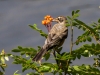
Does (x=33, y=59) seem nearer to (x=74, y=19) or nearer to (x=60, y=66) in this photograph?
(x=60, y=66)

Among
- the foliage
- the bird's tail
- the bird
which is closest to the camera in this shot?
the foliage

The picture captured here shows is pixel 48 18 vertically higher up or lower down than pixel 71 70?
higher up

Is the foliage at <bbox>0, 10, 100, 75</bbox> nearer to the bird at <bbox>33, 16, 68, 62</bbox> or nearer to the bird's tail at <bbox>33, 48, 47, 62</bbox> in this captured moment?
the bird's tail at <bbox>33, 48, 47, 62</bbox>

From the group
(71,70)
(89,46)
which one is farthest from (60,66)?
(89,46)

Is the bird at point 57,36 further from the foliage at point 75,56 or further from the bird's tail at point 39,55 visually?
the foliage at point 75,56

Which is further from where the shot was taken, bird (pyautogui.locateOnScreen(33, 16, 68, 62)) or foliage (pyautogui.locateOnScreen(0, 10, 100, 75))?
bird (pyautogui.locateOnScreen(33, 16, 68, 62))

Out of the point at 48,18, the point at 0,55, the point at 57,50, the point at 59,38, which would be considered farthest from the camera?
the point at 59,38

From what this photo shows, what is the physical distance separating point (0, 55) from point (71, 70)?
18.4 inches

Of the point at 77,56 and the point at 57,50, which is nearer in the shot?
the point at 77,56

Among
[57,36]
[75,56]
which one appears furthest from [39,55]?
[57,36]

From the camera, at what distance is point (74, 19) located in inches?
97.1

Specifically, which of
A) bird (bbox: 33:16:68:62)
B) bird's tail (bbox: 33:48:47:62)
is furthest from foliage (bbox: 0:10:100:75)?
bird (bbox: 33:16:68:62)

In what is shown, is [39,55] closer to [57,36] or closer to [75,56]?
[75,56]

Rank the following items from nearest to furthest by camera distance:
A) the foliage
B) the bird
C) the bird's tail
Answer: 1. the foliage
2. the bird's tail
3. the bird
